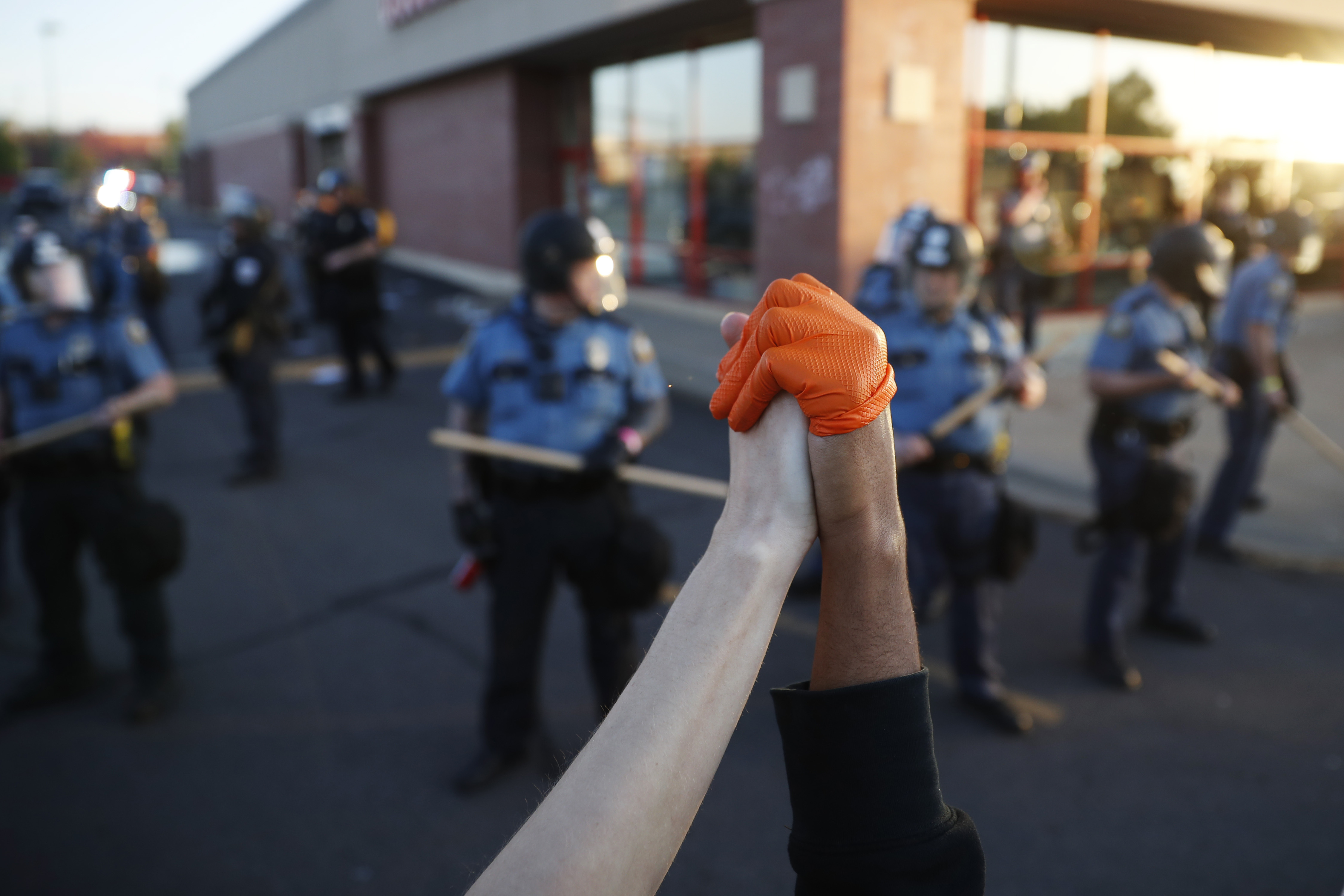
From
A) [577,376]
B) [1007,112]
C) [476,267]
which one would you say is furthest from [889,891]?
[476,267]

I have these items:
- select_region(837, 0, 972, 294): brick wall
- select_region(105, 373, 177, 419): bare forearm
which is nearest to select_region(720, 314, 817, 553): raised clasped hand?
select_region(105, 373, 177, 419): bare forearm

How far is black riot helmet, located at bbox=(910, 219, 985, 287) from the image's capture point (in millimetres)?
3998

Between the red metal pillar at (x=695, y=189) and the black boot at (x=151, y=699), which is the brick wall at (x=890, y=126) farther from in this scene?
the black boot at (x=151, y=699)

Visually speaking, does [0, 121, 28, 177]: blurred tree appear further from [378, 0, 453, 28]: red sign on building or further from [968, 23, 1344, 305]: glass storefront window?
[968, 23, 1344, 305]: glass storefront window

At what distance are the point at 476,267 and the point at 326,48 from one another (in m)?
10.5

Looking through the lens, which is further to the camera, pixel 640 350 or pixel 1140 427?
pixel 1140 427

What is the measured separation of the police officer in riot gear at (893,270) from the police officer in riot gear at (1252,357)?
97.1 inches

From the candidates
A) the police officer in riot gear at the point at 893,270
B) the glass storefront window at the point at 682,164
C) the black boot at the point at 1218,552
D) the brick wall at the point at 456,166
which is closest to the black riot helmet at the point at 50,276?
the police officer in riot gear at the point at 893,270

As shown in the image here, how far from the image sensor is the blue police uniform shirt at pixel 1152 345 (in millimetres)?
4402

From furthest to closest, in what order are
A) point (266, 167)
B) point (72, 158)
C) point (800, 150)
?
1. point (72, 158)
2. point (266, 167)
3. point (800, 150)

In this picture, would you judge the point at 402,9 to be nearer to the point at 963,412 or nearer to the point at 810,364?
the point at 963,412

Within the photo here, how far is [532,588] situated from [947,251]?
219 cm

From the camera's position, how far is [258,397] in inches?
314

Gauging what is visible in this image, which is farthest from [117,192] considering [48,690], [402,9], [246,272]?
[402,9]
